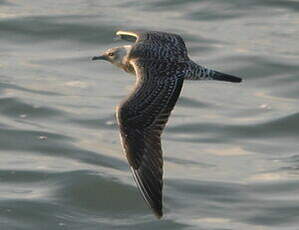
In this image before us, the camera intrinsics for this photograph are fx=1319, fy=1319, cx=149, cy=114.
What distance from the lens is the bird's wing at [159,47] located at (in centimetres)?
1105

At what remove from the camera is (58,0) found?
1941 centimetres

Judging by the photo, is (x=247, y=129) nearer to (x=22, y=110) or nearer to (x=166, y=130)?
(x=166, y=130)

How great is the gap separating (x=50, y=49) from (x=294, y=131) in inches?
155

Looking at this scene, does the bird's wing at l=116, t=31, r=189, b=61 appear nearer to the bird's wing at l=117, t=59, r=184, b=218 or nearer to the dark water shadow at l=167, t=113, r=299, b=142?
the bird's wing at l=117, t=59, r=184, b=218

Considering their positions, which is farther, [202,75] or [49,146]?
[49,146]

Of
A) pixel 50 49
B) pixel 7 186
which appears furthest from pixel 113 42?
pixel 7 186

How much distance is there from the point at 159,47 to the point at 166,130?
3858 millimetres

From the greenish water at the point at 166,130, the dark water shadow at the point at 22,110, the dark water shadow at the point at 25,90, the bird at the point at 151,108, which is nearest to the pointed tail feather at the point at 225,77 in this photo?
the bird at the point at 151,108

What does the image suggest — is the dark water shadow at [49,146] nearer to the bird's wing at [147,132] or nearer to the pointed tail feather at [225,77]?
the pointed tail feather at [225,77]

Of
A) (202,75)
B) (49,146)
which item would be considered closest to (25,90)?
(49,146)

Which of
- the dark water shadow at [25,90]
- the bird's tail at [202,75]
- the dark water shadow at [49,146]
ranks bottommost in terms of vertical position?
the dark water shadow at [49,146]

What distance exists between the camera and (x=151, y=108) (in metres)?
10.1

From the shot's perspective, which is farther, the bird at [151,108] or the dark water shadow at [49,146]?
the dark water shadow at [49,146]

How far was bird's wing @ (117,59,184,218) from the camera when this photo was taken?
9.86 meters
